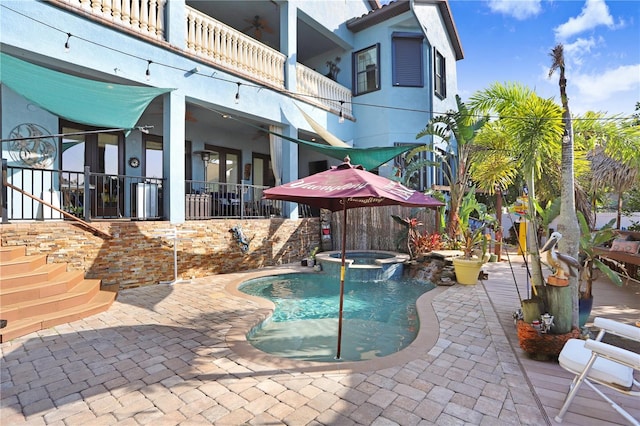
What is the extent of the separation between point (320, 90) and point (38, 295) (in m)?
10.4

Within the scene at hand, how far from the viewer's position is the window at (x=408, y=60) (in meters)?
12.7

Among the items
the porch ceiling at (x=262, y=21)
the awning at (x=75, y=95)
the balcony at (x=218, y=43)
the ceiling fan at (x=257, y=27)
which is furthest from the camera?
the ceiling fan at (x=257, y=27)

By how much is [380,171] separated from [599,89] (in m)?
7.47

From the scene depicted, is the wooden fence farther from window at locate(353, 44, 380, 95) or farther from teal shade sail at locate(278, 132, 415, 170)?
window at locate(353, 44, 380, 95)

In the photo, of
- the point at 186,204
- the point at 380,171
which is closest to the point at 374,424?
the point at 186,204

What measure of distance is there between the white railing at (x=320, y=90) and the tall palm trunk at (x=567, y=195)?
7.45 metres

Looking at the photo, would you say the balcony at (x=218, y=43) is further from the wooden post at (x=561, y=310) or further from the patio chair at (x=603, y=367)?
the patio chair at (x=603, y=367)

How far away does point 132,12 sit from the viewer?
729cm

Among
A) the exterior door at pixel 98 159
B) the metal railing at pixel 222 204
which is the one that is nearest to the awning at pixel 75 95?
the metal railing at pixel 222 204

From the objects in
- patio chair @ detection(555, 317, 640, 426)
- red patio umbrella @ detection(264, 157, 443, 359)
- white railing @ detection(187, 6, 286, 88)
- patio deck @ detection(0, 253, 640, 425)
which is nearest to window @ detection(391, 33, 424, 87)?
white railing @ detection(187, 6, 286, 88)

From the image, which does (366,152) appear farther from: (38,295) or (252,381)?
(38,295)

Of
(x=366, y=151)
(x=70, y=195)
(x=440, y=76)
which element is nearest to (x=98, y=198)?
(x=70, y=195)

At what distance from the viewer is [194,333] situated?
4582mm

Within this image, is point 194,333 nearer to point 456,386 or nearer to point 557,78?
point 456,386
